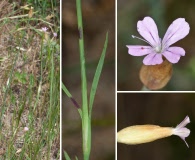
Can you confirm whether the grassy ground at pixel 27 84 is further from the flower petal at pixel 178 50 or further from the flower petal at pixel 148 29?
the flower petal at pixel 178 50

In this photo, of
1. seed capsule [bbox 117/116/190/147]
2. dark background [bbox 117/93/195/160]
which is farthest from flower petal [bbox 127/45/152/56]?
seed capsule [bbox 117/116/190/147]

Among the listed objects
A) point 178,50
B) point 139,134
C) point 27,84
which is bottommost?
point 139,134

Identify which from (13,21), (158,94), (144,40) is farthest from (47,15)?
(158,94)

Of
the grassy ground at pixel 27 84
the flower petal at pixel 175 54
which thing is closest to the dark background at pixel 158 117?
the flower petal at pixel 175 54

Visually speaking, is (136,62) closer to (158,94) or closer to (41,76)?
(158,94)

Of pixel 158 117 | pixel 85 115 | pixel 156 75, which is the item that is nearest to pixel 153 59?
pixel 156 75

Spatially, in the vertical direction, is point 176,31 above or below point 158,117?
above

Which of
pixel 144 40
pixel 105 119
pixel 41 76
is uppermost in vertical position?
pixel 144 40

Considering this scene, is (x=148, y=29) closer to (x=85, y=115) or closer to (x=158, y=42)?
(x=158, y=42)
